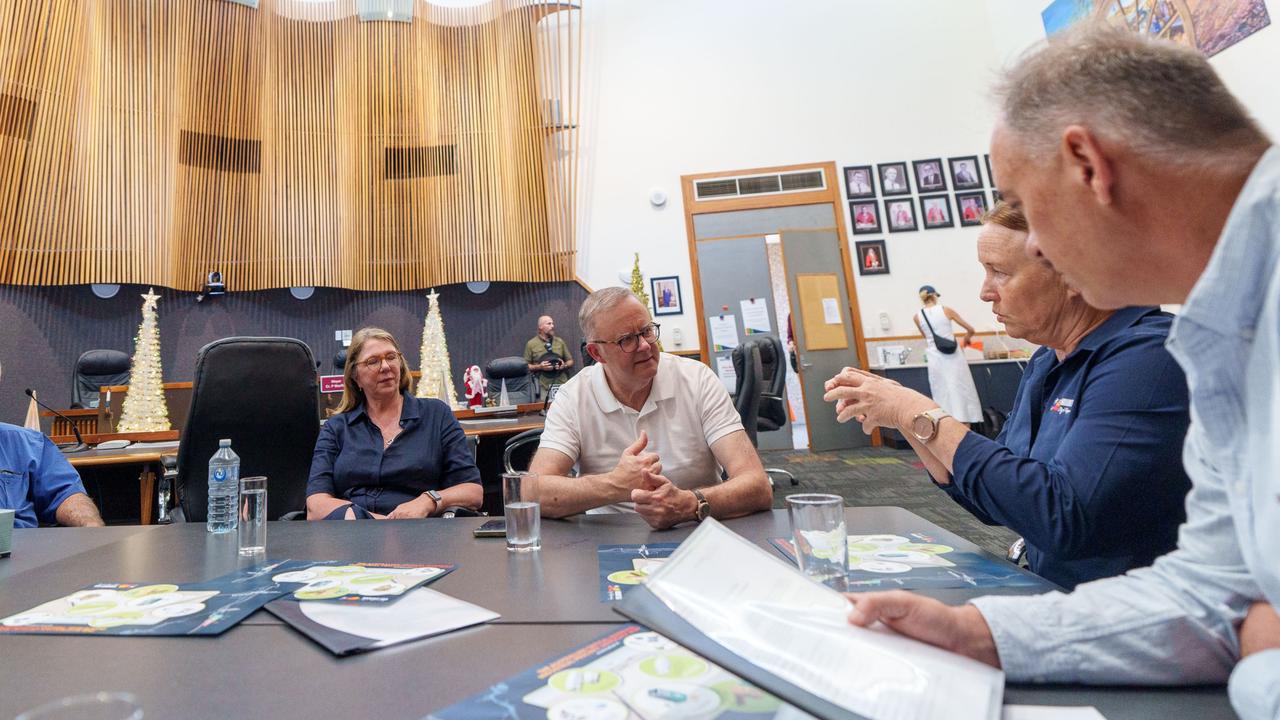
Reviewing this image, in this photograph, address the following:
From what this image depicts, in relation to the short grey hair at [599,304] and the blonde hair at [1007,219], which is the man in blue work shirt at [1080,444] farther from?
the short grey hair at [599,304]

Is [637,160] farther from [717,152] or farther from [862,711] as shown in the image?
[862,711]

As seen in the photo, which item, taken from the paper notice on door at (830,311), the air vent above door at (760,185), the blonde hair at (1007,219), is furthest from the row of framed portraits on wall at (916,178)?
the blonde hair at (1007,219)

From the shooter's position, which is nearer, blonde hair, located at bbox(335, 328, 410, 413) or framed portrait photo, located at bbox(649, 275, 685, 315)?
blonde hair, located at bbox(335, 328, 410, 413)

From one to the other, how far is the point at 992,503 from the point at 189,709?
3.67 ft

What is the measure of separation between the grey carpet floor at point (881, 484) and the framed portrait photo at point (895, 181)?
2854mm

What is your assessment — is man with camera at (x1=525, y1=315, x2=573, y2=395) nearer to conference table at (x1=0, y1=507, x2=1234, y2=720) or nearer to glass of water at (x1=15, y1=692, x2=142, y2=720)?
conference table at (x1=0, y1=507, x2=1234, y2=720)

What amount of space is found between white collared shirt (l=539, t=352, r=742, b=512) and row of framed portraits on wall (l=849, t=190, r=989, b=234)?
19.3 ft

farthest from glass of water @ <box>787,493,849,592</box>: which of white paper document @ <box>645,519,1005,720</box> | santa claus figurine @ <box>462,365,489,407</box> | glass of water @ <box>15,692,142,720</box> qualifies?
santa claus figurine @ <box>462,365,489,407</box>

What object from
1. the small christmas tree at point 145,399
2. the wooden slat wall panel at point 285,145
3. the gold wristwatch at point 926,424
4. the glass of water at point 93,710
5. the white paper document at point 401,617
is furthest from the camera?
the wooden slat wall panel at point 285,145

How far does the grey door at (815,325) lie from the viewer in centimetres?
688

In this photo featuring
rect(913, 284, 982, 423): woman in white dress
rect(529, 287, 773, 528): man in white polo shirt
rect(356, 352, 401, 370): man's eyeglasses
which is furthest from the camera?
rect(913, 284, 982, 423): woman in white dress

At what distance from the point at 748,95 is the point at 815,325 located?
2745 mm

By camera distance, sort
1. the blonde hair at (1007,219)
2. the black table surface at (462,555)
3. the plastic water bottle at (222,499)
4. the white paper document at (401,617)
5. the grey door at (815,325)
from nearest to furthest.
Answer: the white paper document at (401,617) < the black table surface at (462,555) < the blonde hair at (1007,219) < the plastic water bottle at (222,499) < the grey door at (815,325)

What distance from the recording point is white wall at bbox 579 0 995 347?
7.21 metres
